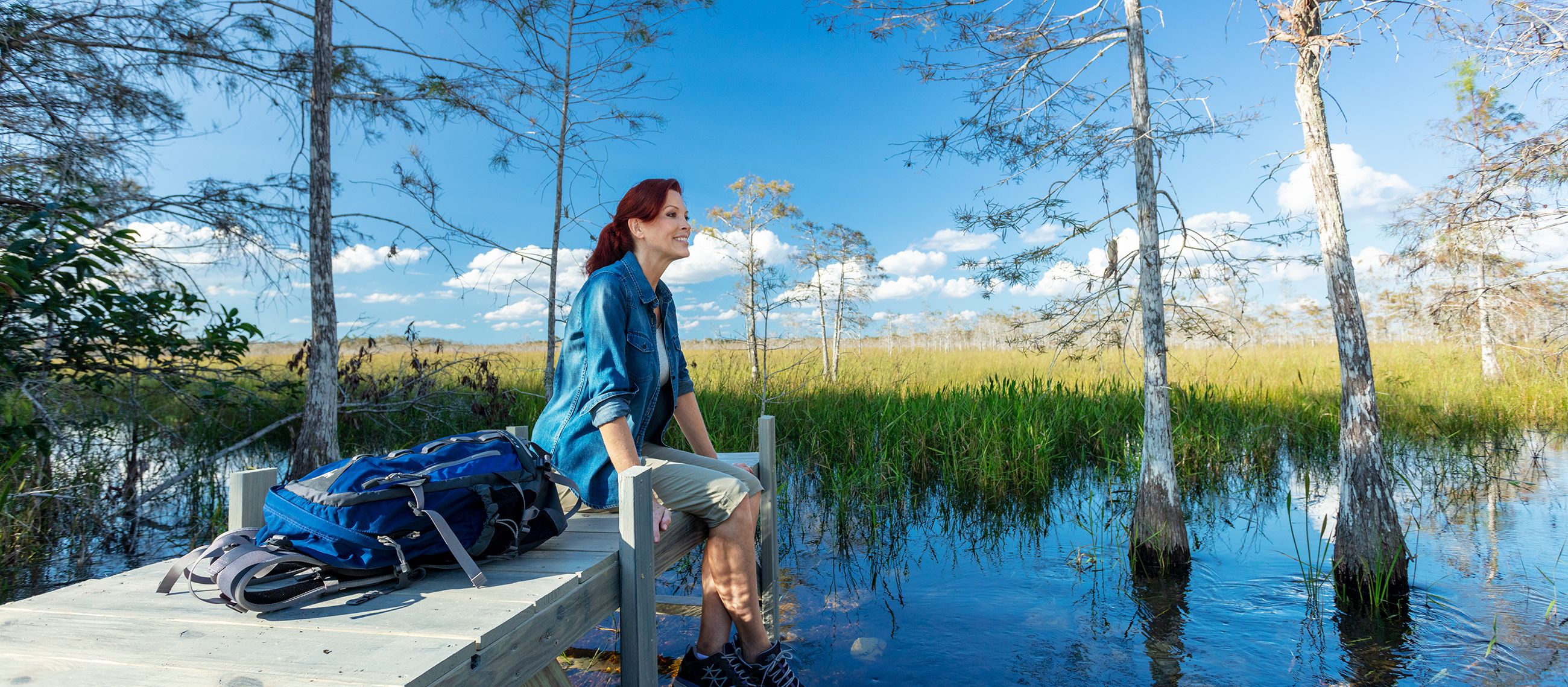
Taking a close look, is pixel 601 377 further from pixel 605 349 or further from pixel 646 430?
pixel 646 430

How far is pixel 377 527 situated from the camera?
1895mm

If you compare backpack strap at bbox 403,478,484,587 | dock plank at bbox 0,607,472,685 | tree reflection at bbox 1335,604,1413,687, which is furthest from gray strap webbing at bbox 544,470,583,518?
tree reflection at bbox 1335,604,1413,687

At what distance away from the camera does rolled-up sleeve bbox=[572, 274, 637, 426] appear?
8.20ft

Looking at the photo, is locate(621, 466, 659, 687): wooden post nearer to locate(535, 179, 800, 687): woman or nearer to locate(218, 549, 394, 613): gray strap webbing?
locate(535, 179, 800, 687): woman

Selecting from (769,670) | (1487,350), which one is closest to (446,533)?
(769,670)

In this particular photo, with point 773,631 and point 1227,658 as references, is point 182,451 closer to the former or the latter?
point 773,631

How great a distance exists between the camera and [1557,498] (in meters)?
6.39

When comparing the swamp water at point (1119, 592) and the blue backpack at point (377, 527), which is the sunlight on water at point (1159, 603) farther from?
the blue backpack at point (377, 527)

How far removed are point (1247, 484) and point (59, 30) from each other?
10734 millimetres

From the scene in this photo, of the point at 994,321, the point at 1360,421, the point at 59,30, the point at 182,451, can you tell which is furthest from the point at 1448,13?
the point at 994,321

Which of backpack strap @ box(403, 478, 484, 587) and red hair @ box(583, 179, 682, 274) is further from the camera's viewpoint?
red hair @ box(583, 179, 682, 274)

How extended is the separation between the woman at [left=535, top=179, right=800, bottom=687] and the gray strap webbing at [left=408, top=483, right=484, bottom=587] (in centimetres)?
59

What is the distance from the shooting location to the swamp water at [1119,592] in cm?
362

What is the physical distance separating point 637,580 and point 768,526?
151 cm
